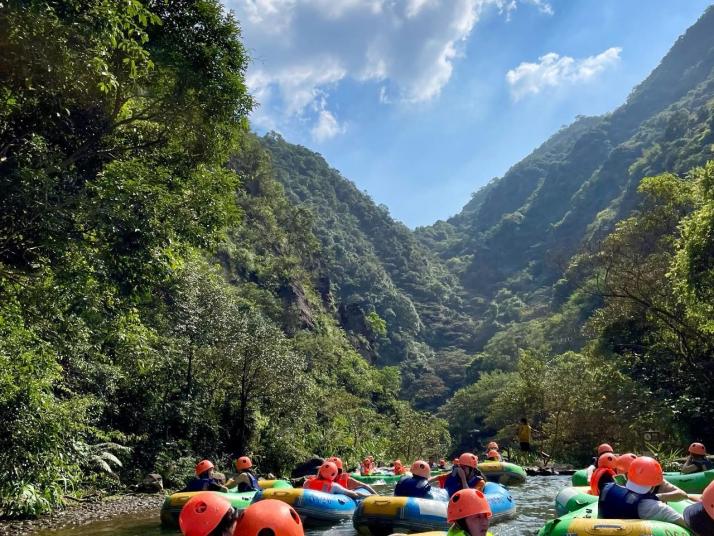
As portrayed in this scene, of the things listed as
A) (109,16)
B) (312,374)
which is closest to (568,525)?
(109,16)

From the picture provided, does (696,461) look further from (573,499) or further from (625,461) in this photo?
(625,461)

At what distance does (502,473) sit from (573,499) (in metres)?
8.43

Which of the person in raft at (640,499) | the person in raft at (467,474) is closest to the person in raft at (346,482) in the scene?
the person in raft at (467,474)

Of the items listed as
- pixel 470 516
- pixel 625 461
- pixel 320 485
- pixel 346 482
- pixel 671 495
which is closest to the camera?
pixel 470 516

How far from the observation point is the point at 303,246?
2749 inches

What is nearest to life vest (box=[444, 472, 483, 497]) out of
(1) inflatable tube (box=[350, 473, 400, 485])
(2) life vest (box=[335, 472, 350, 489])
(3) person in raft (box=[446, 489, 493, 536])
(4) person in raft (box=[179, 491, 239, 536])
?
(2) life vest (box=[335, 472, 350, 489])

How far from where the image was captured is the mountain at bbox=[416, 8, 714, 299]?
12812 centimetres

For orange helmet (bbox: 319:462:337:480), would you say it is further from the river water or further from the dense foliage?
the dense foliage

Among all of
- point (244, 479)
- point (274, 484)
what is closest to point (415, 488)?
point (244, 479)

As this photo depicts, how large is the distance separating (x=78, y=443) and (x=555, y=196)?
15805 cm

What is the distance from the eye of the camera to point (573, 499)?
10.0 metres

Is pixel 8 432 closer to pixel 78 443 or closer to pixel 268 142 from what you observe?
pixel 78 443

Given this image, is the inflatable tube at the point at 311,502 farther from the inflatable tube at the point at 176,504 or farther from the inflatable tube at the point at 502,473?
the inflatable tube at the point at 502,473

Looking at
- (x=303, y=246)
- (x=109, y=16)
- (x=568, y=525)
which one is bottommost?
(x=568, y=525)
